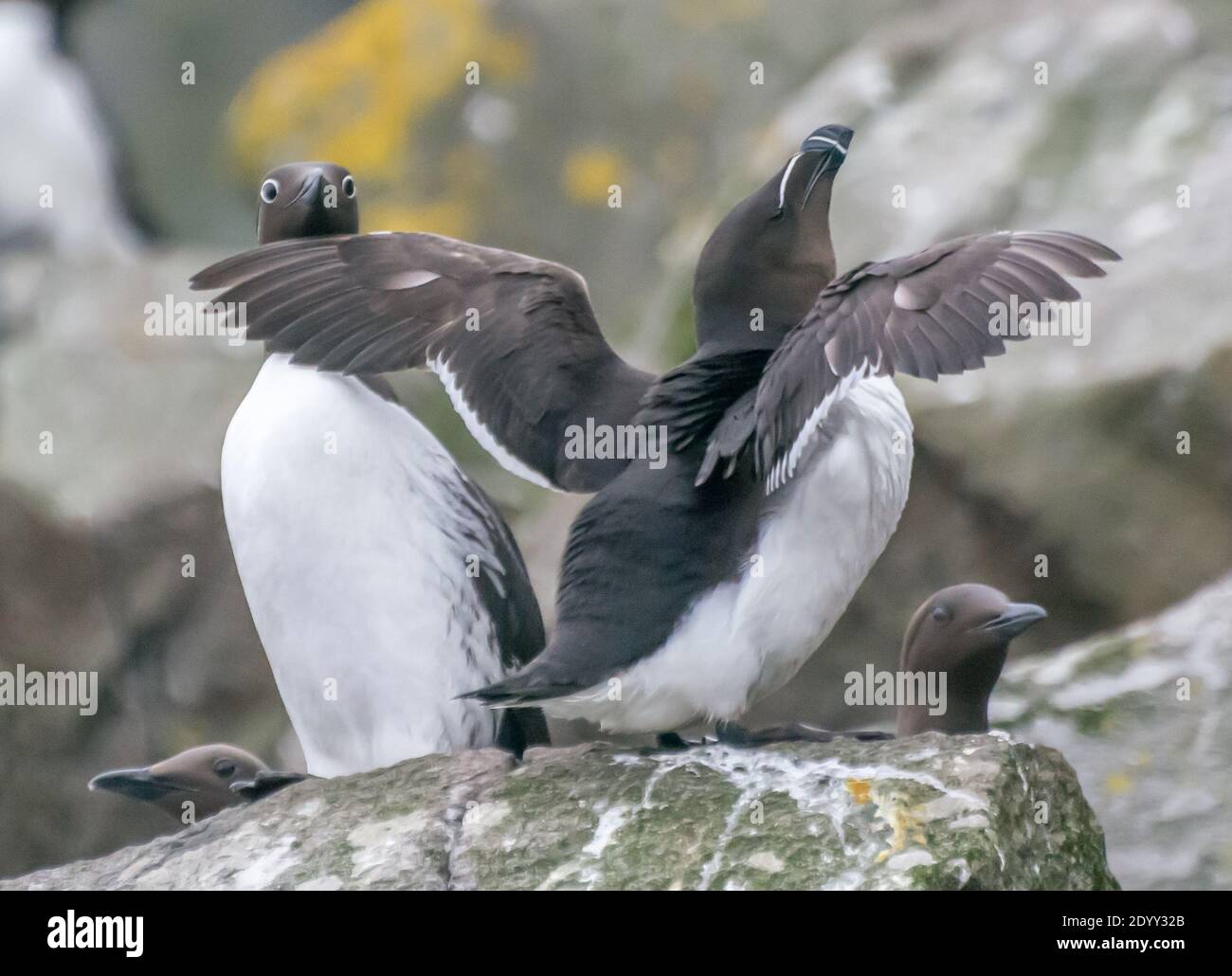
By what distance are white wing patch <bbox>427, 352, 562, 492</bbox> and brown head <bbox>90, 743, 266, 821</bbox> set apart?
1053 millimetres

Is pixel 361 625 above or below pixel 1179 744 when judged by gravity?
above

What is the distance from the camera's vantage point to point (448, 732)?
13.9ft

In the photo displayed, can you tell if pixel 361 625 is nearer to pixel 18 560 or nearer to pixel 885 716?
pixel 885 716

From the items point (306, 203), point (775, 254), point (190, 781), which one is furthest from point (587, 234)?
point (775, 254)

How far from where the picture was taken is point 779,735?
3736 mm

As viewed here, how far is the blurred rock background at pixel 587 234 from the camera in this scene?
19.9ft

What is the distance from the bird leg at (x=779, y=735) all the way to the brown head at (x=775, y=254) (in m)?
0.75

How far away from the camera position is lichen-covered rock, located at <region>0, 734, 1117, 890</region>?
10.9 ft

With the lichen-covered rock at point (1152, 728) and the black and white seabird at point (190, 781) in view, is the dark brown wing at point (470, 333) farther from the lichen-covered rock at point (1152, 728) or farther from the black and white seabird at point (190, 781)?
the lichen-covered rock at point (1152, 728)
